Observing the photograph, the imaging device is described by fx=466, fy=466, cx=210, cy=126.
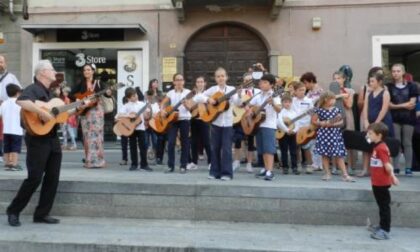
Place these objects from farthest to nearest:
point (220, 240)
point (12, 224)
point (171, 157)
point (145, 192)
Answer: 1. point (171, 157)
2. point (145, 192)
3. point (12, 224)
4. point (220, 240)

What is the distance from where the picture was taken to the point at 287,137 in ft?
25.6

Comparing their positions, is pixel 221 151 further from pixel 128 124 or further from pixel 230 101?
pixel 128 124

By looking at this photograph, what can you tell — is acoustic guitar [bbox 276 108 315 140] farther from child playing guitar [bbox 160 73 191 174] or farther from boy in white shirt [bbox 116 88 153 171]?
boy in white shirt [bbox 116 88 153 171]

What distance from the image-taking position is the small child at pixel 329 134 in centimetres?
694

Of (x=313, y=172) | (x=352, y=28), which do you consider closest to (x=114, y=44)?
(x=352, y=28)

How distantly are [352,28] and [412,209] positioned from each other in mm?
7996

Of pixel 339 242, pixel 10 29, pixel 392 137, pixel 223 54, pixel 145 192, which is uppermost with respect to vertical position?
pixel 10 29

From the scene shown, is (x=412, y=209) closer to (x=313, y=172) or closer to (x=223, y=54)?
(x=313, y=172)

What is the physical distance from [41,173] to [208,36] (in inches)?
348

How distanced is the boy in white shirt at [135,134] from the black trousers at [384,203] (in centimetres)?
386

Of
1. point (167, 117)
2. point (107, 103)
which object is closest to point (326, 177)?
point (167, 117)

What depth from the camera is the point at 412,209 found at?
19.6 ft

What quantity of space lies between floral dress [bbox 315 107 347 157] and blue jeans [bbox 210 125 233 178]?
4.54 feet

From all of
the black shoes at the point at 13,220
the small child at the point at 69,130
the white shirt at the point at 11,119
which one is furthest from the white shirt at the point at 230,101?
the small child at the point at 69,130
